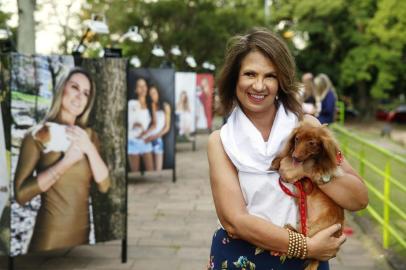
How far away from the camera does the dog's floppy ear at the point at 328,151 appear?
1.98 meters

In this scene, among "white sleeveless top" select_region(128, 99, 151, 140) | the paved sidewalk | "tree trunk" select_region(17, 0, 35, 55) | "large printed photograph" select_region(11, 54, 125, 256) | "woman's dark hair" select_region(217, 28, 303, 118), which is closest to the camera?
"woman's dark hair" select_region(217, 28, 303, 118)

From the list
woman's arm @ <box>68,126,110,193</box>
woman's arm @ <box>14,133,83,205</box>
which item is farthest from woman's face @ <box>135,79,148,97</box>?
woman's arm @ <box>14,133,83,205</box>

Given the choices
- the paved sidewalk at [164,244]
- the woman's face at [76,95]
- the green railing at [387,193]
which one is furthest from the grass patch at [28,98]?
the green railing at [387,193]

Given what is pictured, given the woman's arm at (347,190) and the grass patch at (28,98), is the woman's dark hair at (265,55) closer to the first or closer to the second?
the woman's arm at (347,190)

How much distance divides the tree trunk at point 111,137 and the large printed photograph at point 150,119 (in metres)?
3.98

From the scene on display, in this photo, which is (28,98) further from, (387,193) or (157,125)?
(157,125)

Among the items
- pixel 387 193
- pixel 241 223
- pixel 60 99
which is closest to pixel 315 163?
pixel 241 223

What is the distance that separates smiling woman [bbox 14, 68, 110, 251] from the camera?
458 centimetres

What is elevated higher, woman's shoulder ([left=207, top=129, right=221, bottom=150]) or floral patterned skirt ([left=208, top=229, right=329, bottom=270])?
woman's shoulder ([left=207, top=129, right=221, bottom=150])

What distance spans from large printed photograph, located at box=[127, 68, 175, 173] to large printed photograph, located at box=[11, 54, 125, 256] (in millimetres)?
4179

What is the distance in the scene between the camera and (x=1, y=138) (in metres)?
4.46

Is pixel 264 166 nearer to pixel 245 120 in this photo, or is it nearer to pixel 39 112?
pixel 245 120

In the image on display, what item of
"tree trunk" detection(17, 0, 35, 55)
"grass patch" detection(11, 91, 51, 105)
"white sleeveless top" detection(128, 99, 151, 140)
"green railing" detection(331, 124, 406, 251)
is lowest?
"green railing" detection(331, 124, 406, 251)

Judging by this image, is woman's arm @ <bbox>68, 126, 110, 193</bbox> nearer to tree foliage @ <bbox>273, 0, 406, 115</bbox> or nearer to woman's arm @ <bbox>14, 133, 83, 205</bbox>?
woman's arm @ <bbox>14, 133, 83, 205</bbox>
